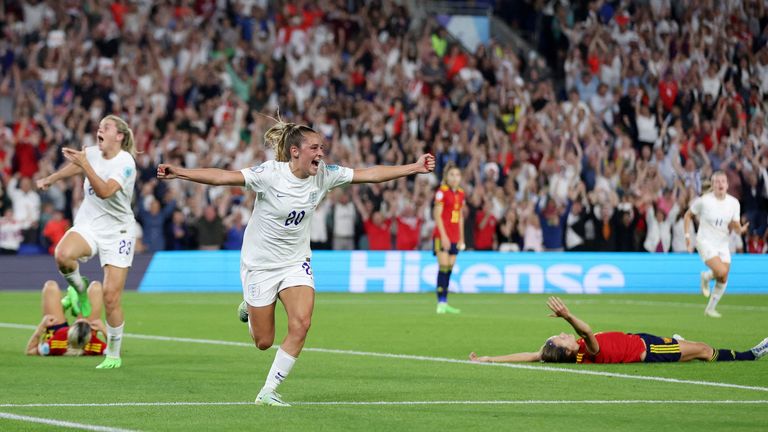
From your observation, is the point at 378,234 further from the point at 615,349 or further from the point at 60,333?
the point at 615,349

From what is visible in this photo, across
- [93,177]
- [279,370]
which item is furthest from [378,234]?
[279,370]

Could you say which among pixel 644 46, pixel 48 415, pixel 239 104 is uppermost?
pixel 644 46

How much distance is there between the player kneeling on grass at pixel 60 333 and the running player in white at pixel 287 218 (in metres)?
4.32

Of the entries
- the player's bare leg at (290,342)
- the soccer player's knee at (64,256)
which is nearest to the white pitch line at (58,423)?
the player's bare leg at (290,342)

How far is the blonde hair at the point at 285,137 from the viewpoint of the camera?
404 inches

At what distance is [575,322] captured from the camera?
39.4 feet

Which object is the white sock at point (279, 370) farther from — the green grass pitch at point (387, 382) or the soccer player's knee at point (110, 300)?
the soccer player's knee at point (110, 300)

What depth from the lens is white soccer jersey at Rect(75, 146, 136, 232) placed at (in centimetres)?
1332

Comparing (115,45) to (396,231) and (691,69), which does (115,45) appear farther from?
(691,69)

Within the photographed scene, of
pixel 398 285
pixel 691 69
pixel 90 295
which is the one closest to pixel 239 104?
pixel 398 285

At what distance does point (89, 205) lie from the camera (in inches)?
534

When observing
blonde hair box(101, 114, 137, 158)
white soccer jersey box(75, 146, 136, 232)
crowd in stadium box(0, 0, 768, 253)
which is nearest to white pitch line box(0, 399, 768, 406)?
white soccer jersey box(75, 146, 136, 232)

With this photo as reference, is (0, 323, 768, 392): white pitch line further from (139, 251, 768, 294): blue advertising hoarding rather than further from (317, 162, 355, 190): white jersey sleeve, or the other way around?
(139, 251, 768, 294): blue advertising hoarding

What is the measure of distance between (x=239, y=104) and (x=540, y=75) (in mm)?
9391
